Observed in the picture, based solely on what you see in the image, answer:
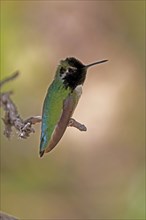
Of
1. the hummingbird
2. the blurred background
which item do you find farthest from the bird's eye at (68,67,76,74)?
the blurred background

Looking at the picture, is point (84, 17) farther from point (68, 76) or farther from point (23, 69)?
point (68, 76)

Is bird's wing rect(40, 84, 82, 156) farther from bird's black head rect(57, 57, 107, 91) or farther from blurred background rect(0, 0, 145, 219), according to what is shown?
blurred background rect(0, 0, 145, 219)

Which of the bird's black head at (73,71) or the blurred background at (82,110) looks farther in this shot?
the blurred background at (82,110)

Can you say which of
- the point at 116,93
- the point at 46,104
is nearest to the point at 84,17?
the point at 116,93

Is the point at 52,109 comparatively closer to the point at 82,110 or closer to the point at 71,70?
the point at 71,70

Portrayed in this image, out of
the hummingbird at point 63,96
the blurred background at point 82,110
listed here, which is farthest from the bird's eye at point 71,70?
the blurred background at point 82,110

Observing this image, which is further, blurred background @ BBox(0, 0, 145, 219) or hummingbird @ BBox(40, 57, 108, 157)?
blurred background @ BBox(0, 0, 145, 219)

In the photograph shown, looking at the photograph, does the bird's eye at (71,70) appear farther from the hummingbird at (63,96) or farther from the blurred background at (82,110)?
the blurred background at (82,110)

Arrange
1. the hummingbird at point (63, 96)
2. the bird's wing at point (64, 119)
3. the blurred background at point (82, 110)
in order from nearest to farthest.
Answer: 1. the bird's wing at point (64, 119)
2. the hummingbird at point (63, 96)
3. the blurred background at point (82, 110)
